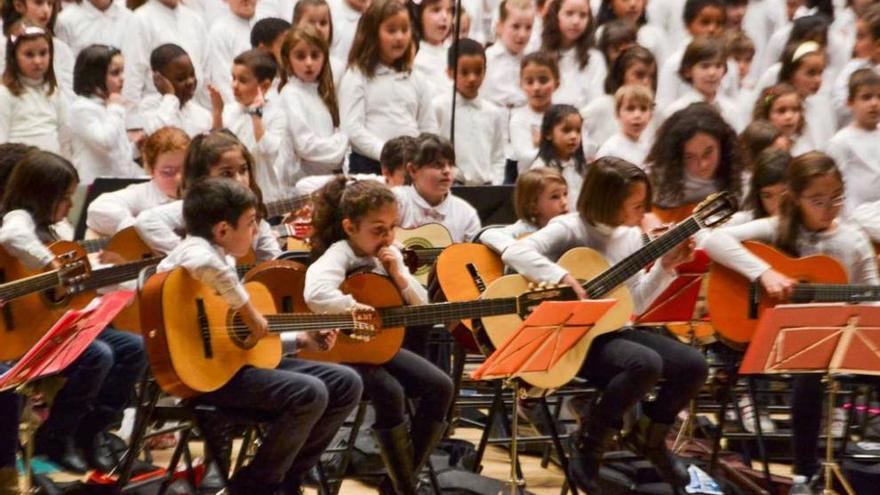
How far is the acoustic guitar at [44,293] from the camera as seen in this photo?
19.1ft

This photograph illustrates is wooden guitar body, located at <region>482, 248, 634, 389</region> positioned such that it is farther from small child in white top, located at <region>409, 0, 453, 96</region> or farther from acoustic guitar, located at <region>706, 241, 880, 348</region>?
small child in white top, located at <region>409, 0, 453, 96</region>

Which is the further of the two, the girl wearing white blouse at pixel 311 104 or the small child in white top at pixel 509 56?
the small child in white top at pixel 509 56

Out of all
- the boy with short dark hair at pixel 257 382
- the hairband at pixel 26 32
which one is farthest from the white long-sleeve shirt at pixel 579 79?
the boy with short dark hair at pixel 257 382

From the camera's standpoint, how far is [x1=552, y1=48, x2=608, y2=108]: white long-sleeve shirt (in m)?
9.45

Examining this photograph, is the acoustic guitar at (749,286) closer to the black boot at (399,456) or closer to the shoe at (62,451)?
the black boot at (399,456)

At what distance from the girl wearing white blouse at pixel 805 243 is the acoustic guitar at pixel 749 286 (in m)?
0.05

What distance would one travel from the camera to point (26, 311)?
5945mm

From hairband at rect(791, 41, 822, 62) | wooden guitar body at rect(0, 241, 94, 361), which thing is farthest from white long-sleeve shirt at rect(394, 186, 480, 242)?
hairband at rect(791, 41, 822, 62)

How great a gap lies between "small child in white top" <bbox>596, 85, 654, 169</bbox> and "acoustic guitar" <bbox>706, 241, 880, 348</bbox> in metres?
1.83

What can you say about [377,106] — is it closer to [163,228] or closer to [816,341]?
[163,228]

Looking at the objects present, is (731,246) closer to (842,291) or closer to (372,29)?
(842,291)

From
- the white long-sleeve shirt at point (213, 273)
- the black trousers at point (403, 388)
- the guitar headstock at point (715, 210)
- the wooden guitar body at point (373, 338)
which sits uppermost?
the guitar headstock at point (715, 210)

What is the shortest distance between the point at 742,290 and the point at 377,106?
2769 mm

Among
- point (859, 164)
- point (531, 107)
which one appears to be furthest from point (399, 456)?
point (531, 107)
